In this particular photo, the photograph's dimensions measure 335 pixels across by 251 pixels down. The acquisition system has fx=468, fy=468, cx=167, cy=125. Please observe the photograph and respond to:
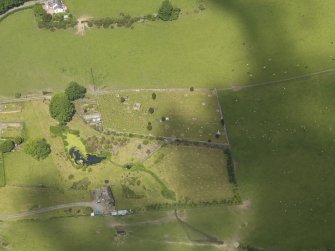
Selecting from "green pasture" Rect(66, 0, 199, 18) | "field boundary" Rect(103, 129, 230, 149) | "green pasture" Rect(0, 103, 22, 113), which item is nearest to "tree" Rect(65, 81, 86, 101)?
"field boundary" Rect(103, 129, 230, 149)

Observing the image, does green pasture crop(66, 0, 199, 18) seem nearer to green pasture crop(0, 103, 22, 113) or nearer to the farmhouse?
the farmhouse

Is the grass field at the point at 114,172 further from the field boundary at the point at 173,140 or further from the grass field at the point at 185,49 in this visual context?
the grass field at the point at 185,49

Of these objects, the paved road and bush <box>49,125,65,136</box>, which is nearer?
the paved road

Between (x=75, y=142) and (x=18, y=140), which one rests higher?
(x=18, y=140)

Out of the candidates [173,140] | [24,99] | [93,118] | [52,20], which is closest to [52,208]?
[93,118]

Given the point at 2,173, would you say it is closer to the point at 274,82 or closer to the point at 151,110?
the point at 151,110

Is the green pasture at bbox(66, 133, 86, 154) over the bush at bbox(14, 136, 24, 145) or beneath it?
beneath
